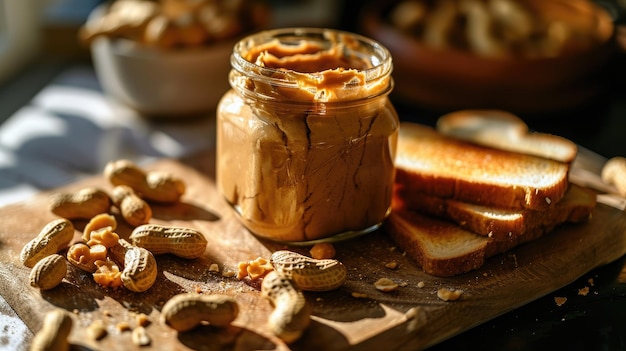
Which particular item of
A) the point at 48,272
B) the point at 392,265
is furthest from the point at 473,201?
the point at 48,272

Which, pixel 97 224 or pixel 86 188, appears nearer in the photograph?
pixel 97 224

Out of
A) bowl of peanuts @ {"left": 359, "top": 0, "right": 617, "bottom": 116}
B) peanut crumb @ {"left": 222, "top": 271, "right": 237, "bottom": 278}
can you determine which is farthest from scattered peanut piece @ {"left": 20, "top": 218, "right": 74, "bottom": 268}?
bowl of peanuts @ {"left": 359, "top": 0, "right": 617, "bottom": 116}

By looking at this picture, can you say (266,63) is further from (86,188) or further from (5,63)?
(5,63)

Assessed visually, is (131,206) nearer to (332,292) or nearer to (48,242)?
(48,242)

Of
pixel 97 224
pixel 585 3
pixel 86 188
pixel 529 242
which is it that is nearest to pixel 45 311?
pixel 97 224

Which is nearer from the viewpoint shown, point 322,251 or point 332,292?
point 332,292

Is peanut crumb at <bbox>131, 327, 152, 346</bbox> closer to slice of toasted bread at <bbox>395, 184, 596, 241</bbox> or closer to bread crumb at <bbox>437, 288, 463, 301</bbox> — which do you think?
bread crumb at <bbox>437, 288, 463, 301</bbox>
